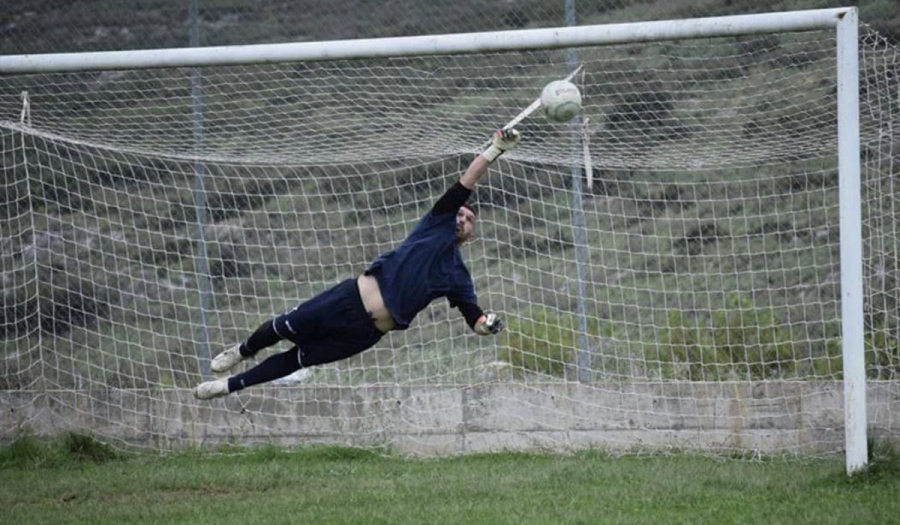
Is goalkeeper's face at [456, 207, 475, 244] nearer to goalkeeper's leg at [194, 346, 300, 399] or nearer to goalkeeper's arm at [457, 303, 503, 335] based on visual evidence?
goalkeeper's arm at [457, 303, 503, 335]

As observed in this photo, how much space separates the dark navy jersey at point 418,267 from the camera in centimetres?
850

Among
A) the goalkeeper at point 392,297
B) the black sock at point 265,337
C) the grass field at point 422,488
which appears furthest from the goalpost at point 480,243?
the black sock at point 265,337

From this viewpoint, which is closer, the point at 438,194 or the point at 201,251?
the point at 201,251

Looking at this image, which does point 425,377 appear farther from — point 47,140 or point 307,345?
point 47,140

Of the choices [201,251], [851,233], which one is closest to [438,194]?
[201,251]

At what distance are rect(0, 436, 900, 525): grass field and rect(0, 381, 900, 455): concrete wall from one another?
36 cm

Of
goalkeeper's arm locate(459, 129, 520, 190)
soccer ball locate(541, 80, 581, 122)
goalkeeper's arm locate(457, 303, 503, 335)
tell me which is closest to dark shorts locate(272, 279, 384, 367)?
goalkeeper's arm locate(457, 303, 503, 335)

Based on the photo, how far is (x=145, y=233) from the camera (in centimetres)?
1189

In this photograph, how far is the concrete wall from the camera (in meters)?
10.9

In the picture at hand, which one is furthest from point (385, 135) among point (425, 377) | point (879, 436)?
point (879, 436)

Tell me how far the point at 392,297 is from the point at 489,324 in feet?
2.30

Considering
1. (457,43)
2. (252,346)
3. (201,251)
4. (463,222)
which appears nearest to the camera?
(463,222)

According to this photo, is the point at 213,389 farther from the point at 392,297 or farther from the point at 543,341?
the point at 543,341

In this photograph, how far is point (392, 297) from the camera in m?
8.51
